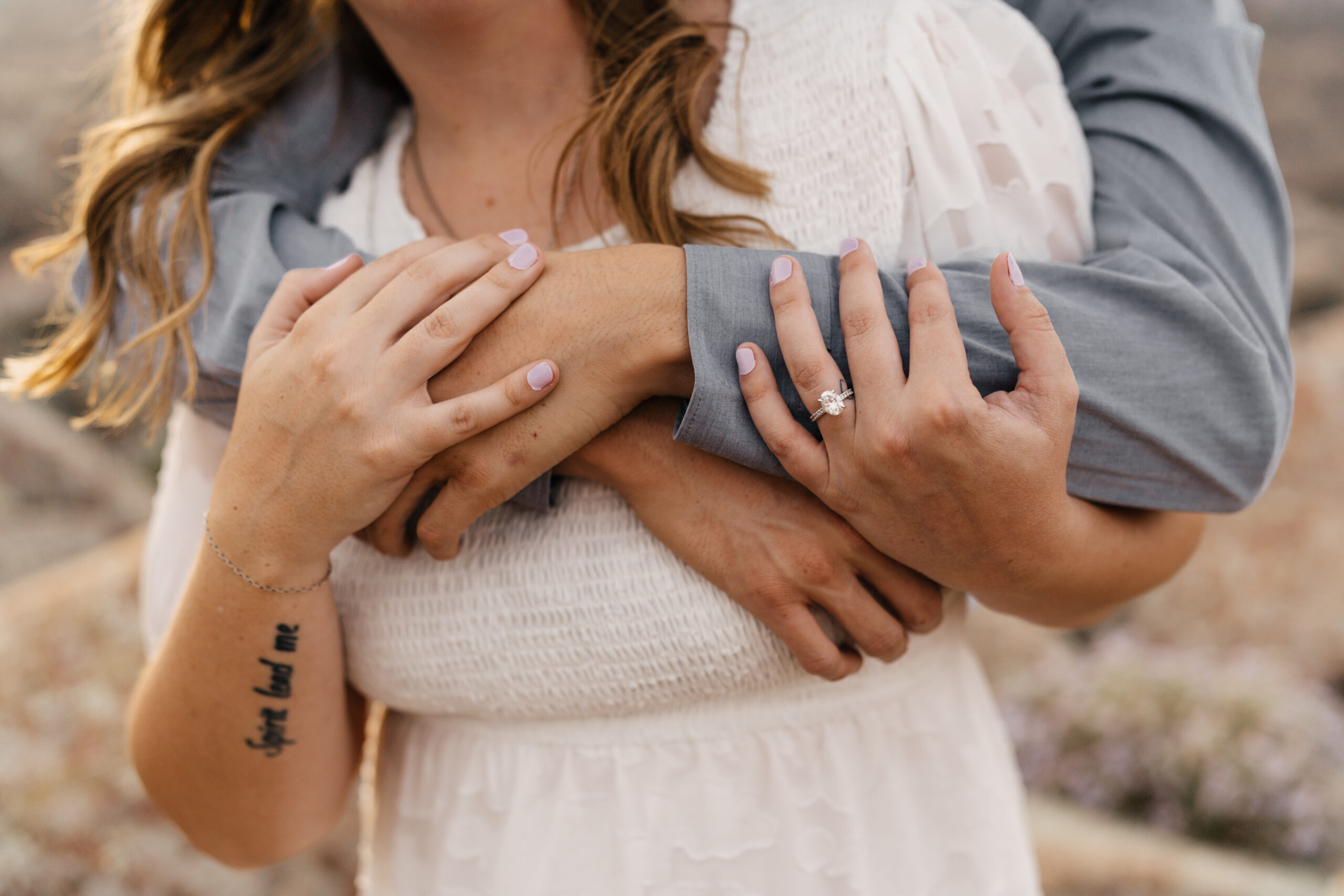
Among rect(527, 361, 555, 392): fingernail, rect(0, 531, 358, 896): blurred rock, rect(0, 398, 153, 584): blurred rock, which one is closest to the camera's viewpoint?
rect(527, 361, 555, 392): fingernail

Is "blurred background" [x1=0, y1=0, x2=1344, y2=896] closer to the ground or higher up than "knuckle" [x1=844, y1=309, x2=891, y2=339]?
closer to the ground

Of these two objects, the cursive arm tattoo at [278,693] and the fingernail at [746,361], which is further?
the cursive arm tattoo at [278,693]

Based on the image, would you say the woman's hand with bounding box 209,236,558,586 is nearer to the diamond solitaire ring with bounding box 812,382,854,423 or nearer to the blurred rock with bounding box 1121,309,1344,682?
the diamond solitaire ring with bounding box 812,382,854,423

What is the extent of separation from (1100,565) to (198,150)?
127cm

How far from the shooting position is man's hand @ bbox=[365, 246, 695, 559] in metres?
0.87

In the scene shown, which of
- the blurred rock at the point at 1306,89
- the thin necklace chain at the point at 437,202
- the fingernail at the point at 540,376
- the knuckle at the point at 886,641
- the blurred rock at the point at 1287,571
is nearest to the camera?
the fingernail at the point at 540,376

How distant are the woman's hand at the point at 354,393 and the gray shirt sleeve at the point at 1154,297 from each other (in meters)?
0.20

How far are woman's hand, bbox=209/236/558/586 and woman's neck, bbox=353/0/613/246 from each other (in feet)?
0.81

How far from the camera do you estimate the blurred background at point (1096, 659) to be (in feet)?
7.18

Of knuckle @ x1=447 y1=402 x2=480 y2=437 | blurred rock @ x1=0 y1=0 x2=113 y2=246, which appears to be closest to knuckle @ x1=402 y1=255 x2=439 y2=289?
knuckle @ x1=447 y1=402 x2=480 y2=437

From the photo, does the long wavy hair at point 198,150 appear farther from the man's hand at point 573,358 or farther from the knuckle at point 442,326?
the knuckle at point 442,326

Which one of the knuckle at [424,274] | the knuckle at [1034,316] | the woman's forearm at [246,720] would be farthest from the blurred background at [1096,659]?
the knuckle at [1034,316]

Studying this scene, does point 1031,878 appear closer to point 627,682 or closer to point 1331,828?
point 627,682

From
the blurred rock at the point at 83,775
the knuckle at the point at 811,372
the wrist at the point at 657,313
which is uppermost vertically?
the wrist at the point at 657,313
